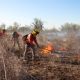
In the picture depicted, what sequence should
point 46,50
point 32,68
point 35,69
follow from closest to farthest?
point 35,69 < point 32,68 < point 46,50

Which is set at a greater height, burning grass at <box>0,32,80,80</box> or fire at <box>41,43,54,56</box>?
fire at <box>41,43,54,56</box>

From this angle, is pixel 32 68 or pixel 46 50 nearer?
pixel 32 68

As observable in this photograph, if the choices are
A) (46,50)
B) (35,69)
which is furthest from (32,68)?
(46,50)

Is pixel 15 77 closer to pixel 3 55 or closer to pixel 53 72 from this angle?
pixel 3 55

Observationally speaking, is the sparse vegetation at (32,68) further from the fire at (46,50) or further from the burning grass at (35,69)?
the fire at (46,50)

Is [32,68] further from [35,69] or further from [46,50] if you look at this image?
[46,50]

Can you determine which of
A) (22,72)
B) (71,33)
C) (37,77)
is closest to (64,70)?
(37,77)

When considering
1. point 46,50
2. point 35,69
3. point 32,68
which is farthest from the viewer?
point 46,50

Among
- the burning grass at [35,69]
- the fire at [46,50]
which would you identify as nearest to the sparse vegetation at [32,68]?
the burning grass at [35,69]

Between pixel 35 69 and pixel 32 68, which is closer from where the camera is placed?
pixel 35 69

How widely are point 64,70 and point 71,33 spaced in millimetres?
12080

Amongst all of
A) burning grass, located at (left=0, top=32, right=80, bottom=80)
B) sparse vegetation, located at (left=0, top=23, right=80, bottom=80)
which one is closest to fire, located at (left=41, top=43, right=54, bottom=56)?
burning grass, located at (left=0, top=32, right=80, bottom=80)

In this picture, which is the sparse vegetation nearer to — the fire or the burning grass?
the burning grass

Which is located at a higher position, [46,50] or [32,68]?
[46,50]
